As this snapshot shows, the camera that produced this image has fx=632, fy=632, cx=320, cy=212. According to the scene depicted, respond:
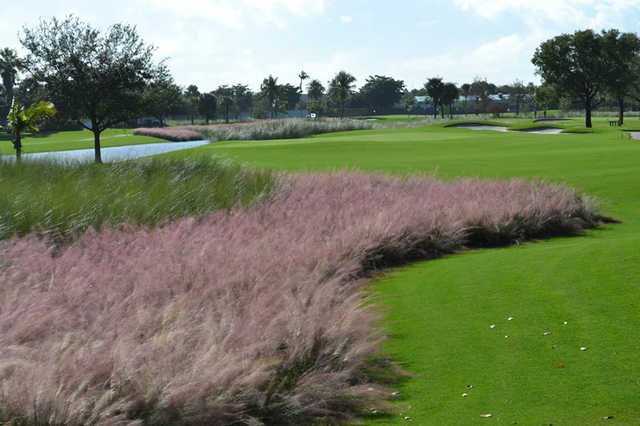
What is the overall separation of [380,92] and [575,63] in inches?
4197

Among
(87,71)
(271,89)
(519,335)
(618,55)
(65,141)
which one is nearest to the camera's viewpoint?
(519,335)

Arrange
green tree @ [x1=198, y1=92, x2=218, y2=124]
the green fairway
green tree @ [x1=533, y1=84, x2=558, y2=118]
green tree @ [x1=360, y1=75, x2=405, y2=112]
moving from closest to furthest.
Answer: the green fairway, green tree @ [x1=533, y1=84, x2=558, y2=118], green tree @ [x1=198, y1=92, x2=218, y2=124], green tree @ [x1=360, y1=75, x2=405, y2=112]

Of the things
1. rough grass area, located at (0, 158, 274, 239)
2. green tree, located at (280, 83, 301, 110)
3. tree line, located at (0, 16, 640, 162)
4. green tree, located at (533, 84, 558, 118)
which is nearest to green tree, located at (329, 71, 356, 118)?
tree line, located at (0, 16, 640, 162)

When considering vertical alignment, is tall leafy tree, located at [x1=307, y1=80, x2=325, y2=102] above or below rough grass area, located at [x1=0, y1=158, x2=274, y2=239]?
above

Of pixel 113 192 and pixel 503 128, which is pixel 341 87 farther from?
pixel 113 192

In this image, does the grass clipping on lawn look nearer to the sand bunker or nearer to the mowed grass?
the mowed grass

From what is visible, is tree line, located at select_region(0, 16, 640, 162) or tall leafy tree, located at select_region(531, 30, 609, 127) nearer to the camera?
tree line, located at select_region(0, 16, 640, 162)

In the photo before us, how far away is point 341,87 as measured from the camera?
14962 cm

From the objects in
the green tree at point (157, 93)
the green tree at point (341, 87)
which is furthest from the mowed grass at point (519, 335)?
the green tree at point (341, 87)

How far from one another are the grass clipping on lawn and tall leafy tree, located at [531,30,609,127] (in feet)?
226

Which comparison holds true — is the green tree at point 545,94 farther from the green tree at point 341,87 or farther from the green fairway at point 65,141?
the green tree at point 341,87

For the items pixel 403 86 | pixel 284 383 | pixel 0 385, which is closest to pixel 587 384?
pixel 284 383

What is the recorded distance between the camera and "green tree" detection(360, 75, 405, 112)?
→ 575ft

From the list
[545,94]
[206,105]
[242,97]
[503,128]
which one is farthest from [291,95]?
[503,128]
